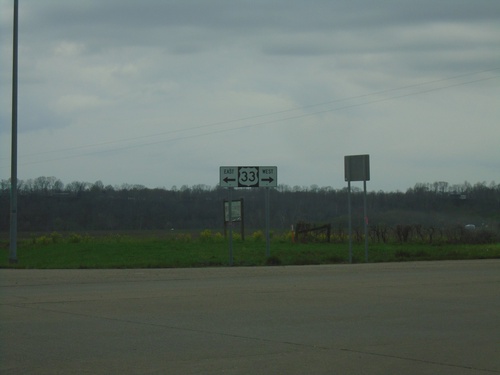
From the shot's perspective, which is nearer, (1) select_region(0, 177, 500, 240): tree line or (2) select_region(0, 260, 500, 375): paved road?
(2) select_region(0, 260, 500, 375): paved road

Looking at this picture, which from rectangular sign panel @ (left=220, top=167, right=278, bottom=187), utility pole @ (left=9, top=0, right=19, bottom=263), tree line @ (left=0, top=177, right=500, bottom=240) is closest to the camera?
rectangular sign panel @ (left=220, top=167, right=278, bottom=187)

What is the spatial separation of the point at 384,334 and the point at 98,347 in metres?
3.71

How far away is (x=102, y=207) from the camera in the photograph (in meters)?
72.6

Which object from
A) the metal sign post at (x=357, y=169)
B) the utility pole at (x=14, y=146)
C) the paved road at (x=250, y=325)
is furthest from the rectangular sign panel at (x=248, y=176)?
the utility pole at (x=14, y=146)

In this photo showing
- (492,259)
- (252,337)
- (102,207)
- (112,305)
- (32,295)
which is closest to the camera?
(252,337)

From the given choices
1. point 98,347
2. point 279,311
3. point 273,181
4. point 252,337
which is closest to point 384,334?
point 252,337

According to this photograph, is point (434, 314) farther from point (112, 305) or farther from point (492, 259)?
point (492, 259)

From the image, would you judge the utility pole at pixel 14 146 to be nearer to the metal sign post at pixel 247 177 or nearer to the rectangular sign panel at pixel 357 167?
the metal sign post at pixel 247 177

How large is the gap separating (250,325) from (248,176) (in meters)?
13.7

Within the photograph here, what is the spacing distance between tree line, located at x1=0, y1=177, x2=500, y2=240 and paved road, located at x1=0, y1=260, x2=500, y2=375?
4137cm

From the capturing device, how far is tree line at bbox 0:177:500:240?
66312mm

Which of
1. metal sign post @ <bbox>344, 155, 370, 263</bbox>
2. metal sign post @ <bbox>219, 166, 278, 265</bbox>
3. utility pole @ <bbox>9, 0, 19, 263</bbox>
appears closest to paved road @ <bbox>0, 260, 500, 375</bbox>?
metal sign post @ <bbox>219, 166, 278, 265</bbox>

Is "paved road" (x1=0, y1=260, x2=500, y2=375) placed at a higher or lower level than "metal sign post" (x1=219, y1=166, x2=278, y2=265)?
lower

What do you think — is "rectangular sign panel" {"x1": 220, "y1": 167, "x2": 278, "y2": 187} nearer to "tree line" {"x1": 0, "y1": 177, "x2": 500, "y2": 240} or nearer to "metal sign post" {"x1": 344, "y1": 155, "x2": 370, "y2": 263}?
"metal sign post" {"x1": 344, "y1": 155, "x2": 370, "y2": 263}
